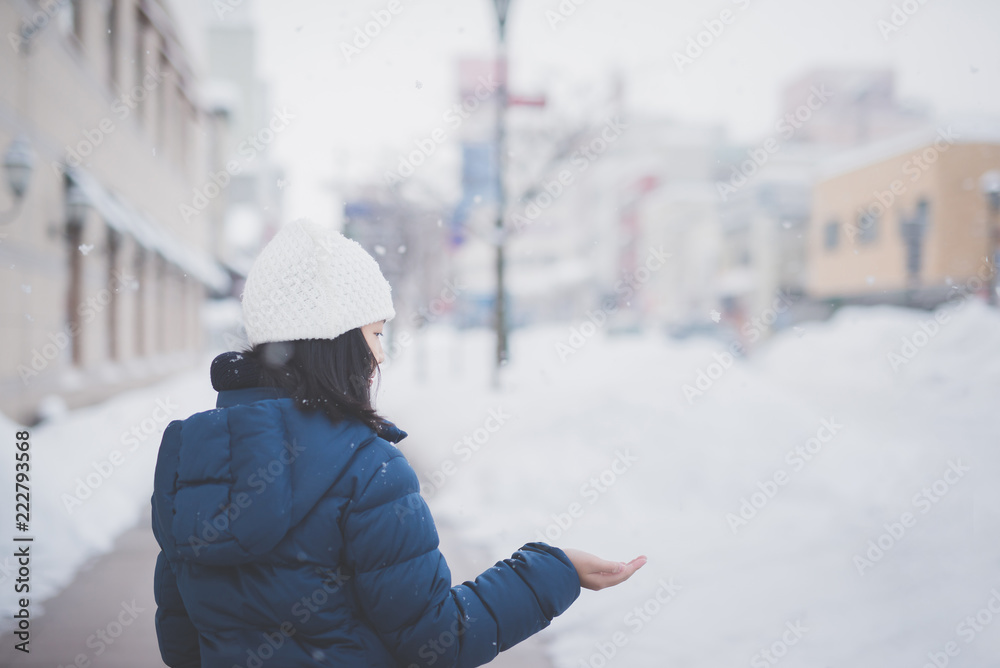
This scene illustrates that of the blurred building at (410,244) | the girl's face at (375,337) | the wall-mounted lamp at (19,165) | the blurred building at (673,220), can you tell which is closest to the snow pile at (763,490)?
the blurred building at (410,244)

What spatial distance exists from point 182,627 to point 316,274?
0.89m

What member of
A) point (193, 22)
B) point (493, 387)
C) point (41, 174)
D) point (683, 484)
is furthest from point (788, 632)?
point (193, 22)

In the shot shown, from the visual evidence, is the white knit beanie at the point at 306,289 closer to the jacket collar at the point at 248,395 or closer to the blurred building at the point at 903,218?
the jacket collar at the point at 248,395

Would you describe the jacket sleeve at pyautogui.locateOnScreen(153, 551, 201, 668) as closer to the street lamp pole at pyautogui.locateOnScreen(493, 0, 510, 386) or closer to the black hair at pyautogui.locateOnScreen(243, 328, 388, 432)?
the black hair at pyautogui.locateOnScreen(243, 328, 388, 432)

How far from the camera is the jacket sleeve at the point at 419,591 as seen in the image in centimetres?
131

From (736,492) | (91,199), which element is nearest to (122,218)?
(91,199)

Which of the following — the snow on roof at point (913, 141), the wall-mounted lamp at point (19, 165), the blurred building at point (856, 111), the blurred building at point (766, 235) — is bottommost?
the blurred building at point (766, 235)

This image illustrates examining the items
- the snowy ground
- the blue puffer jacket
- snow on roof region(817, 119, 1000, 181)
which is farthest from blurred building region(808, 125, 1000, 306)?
the blue puffer jacket

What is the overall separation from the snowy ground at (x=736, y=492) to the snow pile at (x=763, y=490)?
2 cm

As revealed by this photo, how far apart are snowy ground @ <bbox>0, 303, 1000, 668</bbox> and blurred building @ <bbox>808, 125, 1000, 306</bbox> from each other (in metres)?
1.57

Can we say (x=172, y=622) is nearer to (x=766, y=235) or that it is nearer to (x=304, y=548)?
(x=304, y=548)

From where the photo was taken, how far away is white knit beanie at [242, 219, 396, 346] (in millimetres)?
1418

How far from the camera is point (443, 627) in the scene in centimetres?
135

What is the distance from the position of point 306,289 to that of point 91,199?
9670 mm
